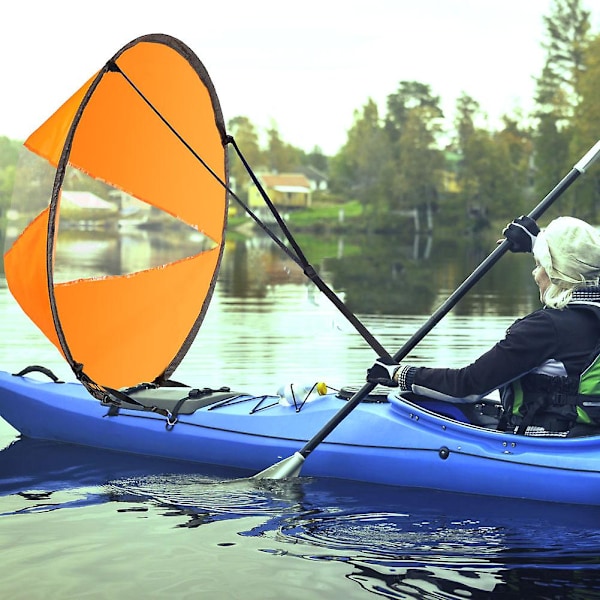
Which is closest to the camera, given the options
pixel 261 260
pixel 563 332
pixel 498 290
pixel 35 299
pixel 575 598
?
pixel 575 598

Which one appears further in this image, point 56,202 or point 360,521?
point 56,202

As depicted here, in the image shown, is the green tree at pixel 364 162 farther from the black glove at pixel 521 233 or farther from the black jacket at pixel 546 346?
the black jacket at pixel 546 346

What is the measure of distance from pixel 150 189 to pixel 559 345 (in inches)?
138

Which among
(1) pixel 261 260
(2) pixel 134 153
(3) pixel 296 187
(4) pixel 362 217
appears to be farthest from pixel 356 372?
(3) pixel 296 187

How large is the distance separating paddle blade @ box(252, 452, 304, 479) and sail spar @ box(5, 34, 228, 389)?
1.53 m

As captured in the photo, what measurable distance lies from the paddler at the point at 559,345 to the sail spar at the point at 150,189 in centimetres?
258

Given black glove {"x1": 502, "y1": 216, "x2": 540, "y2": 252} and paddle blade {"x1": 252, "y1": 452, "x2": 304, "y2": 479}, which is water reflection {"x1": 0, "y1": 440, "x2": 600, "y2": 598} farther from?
black glove {"x1": 502, "y1": 216, "x2": 540, "y2": 252}

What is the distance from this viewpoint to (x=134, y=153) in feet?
24.2

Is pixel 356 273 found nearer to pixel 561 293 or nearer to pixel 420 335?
pixel 420 335

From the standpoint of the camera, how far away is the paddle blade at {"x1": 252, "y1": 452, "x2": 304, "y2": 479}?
5.61 metres

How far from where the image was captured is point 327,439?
5797mm

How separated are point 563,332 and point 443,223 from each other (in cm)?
6914

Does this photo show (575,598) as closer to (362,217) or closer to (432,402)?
(432,402)

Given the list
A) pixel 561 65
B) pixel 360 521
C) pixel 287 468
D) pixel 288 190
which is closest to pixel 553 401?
pixel 360 521
